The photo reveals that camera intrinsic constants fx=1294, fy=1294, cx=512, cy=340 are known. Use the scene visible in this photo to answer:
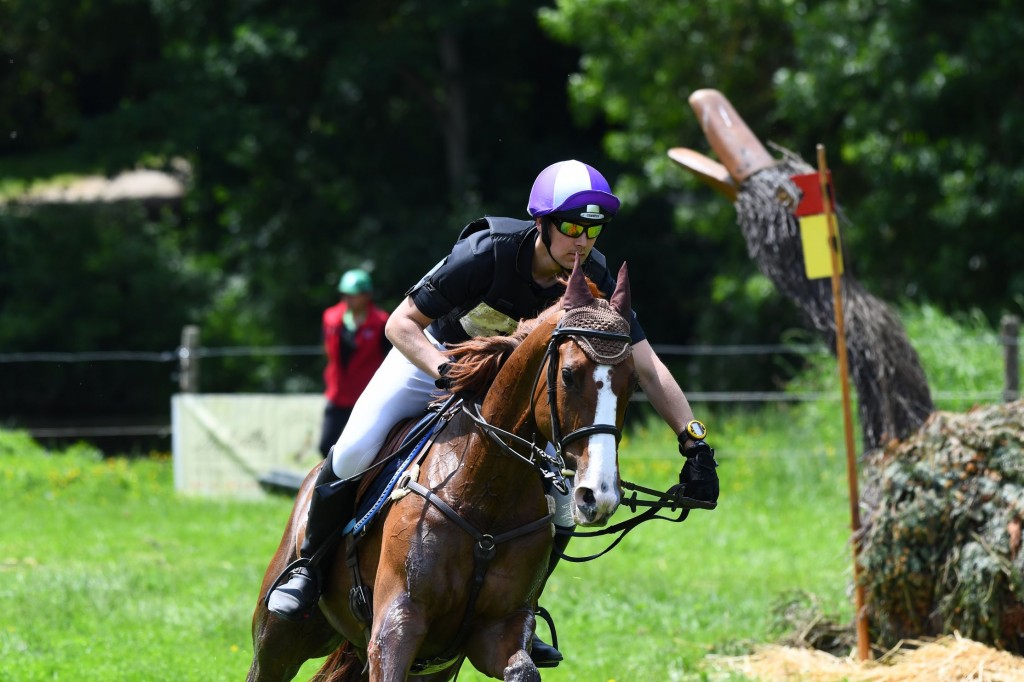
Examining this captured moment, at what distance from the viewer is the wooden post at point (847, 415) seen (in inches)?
287

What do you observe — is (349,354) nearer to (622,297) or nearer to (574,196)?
(574,196)

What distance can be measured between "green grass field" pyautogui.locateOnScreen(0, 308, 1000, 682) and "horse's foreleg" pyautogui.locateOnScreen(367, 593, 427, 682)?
2.75 metres

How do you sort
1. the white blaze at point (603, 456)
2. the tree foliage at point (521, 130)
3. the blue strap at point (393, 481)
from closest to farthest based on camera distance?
the white blaze at point (603, 456)
the blue strap at point (393, 481)
the tree foliage at point (521, 130)

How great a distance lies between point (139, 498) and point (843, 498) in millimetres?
7185

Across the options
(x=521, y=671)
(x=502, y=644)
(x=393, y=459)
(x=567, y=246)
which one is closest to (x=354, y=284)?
(x=393, y=459)

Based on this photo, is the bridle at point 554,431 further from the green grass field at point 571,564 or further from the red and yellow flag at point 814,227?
the red and yellow flag at point 814,227

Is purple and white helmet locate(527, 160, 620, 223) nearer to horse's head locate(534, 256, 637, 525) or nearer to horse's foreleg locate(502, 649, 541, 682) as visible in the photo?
horse's head locate(534, 256, 637, 525)

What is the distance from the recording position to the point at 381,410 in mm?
5238

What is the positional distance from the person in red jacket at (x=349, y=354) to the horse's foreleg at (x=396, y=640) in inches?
284

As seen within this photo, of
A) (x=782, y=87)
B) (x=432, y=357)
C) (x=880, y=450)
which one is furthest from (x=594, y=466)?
Result: (x=782, y=87)

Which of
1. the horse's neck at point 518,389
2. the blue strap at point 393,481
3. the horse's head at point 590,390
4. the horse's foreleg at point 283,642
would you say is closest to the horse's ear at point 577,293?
the horse's head at point 590,390

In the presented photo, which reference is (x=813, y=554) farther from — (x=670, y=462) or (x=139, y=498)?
(x=139, y=498)

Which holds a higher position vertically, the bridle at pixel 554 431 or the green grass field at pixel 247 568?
the bridle at pixel 554 431

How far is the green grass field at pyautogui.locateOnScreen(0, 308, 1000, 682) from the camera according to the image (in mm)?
7645
